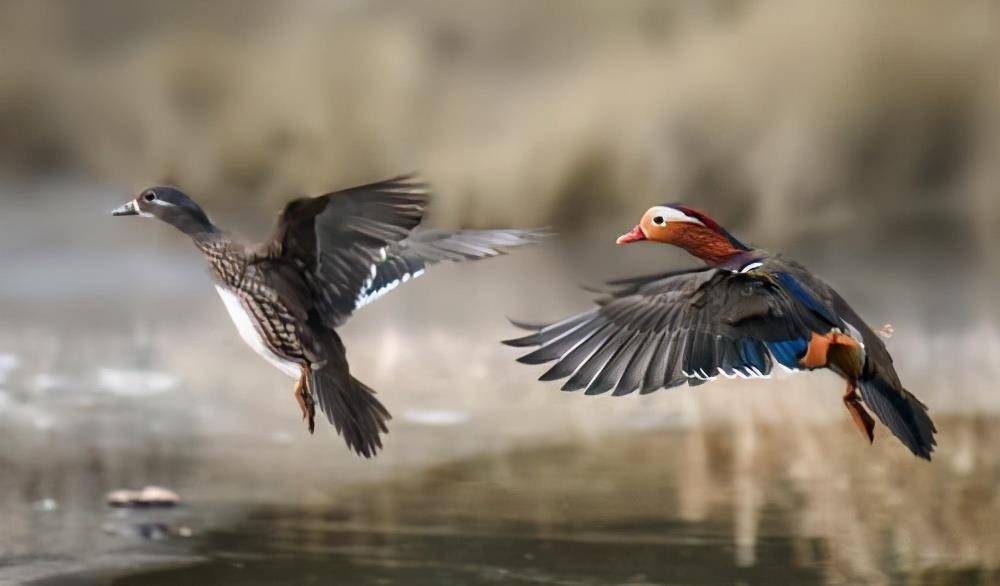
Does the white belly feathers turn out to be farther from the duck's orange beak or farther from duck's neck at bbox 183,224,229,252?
the duck's orange beak

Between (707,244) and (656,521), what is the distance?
6.77 feet

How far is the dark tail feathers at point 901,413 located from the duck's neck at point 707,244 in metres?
0.24

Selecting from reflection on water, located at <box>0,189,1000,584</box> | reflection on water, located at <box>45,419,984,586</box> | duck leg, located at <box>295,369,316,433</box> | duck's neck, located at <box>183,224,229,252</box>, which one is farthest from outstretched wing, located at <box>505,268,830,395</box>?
reflection on water, located at <box>45,419,984,586</box>

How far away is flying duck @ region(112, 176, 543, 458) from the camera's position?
72.9 inches

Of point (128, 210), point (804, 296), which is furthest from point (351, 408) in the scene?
point (804, 296)

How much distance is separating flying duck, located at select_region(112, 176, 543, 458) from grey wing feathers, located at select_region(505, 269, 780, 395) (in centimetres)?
29

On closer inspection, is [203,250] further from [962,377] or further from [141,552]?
[962,377]

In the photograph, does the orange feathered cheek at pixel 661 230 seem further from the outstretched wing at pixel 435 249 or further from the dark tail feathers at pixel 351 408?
the dark tail feathers at pixel 351 408

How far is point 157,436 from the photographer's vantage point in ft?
12.6

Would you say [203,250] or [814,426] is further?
[814,426]

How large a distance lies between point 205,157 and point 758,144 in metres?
1.39

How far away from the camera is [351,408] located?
73.5 inches

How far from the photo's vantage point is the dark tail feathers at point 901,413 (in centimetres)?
174

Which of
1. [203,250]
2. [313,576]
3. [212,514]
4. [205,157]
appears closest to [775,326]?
[203,250]
